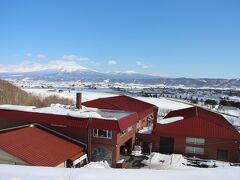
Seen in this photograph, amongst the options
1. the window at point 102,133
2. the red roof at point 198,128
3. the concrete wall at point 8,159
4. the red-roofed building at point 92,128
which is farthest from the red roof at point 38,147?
the red roof at point 198,128

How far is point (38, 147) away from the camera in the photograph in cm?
2177

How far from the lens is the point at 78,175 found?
6855 mm

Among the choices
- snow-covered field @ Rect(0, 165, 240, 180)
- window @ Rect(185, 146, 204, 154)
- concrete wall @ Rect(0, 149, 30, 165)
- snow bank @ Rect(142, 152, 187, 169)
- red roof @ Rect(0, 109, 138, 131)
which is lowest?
snow bank @ Rect(142, 152, 187, 169)

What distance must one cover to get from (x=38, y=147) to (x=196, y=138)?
51.5 ft

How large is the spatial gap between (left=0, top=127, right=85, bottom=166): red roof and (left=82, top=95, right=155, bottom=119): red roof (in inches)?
446

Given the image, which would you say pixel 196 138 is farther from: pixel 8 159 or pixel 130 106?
pixel 8 159

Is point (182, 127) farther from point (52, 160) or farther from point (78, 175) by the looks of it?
point (78, 175)

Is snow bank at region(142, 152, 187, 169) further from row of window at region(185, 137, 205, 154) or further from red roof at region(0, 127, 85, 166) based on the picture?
red roof at region(0, 127, 85, 166)

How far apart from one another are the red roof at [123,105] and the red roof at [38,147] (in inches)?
446

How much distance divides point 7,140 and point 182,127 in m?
17.1

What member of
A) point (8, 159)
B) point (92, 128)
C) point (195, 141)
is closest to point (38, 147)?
point (8, 159)

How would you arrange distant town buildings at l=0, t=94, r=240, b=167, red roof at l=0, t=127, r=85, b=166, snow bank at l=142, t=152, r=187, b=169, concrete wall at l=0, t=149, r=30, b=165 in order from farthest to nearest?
1. snow bank at l=142, t=152, r=187, b=169
2. distant town buildings at l=0, t=94, r=240, b=167
3. red roof at l=0, t=127, r=85, b=166
4. concrete wall at l=0, t=149, r=30, b=165

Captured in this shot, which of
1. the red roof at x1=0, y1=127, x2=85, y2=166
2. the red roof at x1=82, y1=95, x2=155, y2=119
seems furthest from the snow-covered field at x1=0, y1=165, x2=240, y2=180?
the red roof at x1=82, y1=95, x2=155, y2=119

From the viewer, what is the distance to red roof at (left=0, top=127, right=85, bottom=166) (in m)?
20.0
